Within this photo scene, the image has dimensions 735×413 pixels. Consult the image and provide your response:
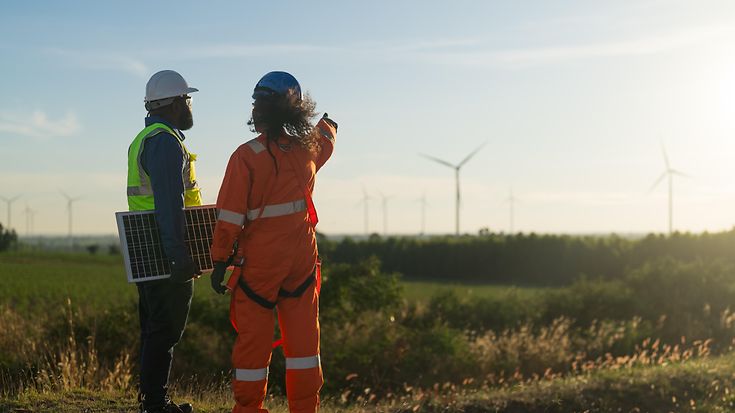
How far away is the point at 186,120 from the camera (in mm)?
6418

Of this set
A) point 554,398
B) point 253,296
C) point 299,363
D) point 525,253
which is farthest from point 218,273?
point 525,253

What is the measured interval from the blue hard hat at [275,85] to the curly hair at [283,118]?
3cm

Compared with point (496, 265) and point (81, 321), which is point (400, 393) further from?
point (496, 265)

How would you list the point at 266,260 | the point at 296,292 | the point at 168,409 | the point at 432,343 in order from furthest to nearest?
the point at 432,343
the point at 168,409
the point at 296,292
the point at 266,260

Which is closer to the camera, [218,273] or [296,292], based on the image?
[218,273]

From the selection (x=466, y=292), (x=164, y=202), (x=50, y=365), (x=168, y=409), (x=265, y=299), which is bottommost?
(x=466, y=292)

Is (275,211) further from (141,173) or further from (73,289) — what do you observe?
(73,289)

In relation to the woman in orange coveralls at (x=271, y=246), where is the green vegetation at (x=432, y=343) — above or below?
below

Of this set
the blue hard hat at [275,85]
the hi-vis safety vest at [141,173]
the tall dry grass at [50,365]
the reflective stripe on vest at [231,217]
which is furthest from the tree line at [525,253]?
the reflective stripe on vest at [231,217]

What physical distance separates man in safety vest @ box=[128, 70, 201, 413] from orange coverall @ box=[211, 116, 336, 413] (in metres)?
0.49

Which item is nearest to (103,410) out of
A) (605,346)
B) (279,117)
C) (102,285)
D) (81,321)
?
(279,117)

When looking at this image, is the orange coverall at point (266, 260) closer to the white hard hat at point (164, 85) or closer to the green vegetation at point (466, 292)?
the white hard hat at point (164, 85)

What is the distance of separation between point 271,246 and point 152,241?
3.20 ft

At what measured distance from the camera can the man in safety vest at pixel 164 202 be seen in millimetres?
5984
